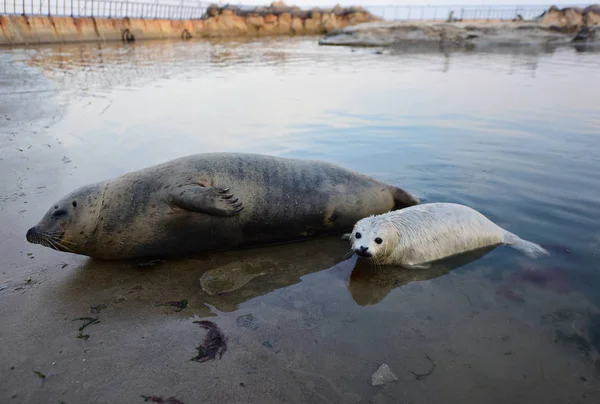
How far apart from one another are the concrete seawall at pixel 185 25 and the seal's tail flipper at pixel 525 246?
28.0 meters

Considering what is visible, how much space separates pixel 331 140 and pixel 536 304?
164 inches

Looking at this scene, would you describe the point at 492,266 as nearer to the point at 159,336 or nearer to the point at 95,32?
the point at 159,336

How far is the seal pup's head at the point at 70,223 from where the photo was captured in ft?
11.4

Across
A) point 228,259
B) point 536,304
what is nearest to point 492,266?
point 536,304

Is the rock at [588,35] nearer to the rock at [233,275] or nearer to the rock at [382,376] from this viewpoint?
the rock at [233,275]

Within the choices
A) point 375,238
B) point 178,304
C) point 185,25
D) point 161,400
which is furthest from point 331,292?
point 185,25

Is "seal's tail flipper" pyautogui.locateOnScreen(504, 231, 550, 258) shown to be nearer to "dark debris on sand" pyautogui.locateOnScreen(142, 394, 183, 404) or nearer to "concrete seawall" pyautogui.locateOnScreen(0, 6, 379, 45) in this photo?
"dark debris on sand" pyautogui.locateOnScreen(142, 394, 183, 404)

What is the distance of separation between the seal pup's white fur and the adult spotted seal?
0.48 m

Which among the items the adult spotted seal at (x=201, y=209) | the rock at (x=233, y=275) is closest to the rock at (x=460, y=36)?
the adult spotted seal at (x=201, y=209)

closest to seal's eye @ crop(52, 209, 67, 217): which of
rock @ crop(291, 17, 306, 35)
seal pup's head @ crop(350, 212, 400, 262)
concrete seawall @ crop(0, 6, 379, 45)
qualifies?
seal pup's head @ crop(350, 212, 400, 262)

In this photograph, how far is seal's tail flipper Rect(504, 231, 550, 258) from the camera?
3.59m

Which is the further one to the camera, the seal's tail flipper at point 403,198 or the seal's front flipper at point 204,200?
the seal's tail flipper at point 403,198

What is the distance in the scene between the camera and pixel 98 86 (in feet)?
36.8

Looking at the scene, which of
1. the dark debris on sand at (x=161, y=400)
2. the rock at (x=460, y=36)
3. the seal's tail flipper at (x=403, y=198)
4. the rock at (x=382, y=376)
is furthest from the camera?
the rock at (x=460, y=36)
